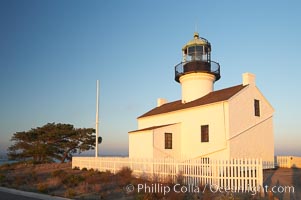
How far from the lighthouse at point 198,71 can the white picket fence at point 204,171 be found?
29.7ft

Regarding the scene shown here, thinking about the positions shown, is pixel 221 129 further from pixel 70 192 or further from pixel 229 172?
pixel 70 192

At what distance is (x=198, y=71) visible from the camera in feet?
77.2

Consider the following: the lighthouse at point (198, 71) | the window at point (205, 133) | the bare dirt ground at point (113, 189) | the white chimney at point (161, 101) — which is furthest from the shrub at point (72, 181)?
the white chimney at point (161, 101)

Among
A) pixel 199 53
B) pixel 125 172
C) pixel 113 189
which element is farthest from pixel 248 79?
pixel 113 189

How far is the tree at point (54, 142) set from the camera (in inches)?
1154

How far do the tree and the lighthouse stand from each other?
10.9m

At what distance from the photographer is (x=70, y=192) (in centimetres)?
1079

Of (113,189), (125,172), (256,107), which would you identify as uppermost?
(256,107)

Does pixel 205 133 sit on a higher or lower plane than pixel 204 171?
higher

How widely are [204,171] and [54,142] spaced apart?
2017cm

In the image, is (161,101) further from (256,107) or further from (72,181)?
(72,181)

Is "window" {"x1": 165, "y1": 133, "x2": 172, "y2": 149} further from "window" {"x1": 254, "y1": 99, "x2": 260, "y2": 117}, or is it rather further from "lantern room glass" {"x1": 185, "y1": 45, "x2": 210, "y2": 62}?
"lantern room glass" {"x1": 185, "y1": 45, "x2": 210, "y2": 62}

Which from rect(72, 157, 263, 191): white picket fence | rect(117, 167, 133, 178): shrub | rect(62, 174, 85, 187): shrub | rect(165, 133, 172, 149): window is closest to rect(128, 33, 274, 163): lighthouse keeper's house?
rect(165, 133, 172, 149): window

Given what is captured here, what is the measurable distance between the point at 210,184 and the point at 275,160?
1274 cm
